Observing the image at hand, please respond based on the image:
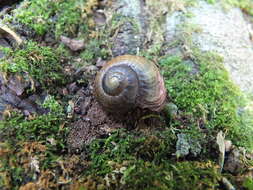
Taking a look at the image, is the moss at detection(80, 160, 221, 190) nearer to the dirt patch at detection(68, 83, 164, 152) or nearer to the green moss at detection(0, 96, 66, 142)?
the dirt patch at detection(68, 83, 164, 152)

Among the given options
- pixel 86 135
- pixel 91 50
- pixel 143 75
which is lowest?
pixel 86 135

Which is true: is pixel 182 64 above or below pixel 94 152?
above

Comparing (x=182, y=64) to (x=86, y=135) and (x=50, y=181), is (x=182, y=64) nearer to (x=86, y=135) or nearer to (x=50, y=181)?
(x=86, y=135)

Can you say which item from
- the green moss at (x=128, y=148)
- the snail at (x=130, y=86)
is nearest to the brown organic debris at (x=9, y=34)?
the snail at (x=130, y=86)

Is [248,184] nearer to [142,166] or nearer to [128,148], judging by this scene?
[142,166]

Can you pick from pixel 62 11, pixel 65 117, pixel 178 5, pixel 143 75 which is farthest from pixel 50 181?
pixel 178 5

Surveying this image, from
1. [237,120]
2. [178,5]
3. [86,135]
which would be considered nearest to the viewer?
[86,135]

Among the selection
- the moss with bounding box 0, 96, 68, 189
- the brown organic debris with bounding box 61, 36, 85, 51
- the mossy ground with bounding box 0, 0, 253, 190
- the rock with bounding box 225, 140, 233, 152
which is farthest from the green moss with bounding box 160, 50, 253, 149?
the moss with bounding box 0, 96, 68, 189
